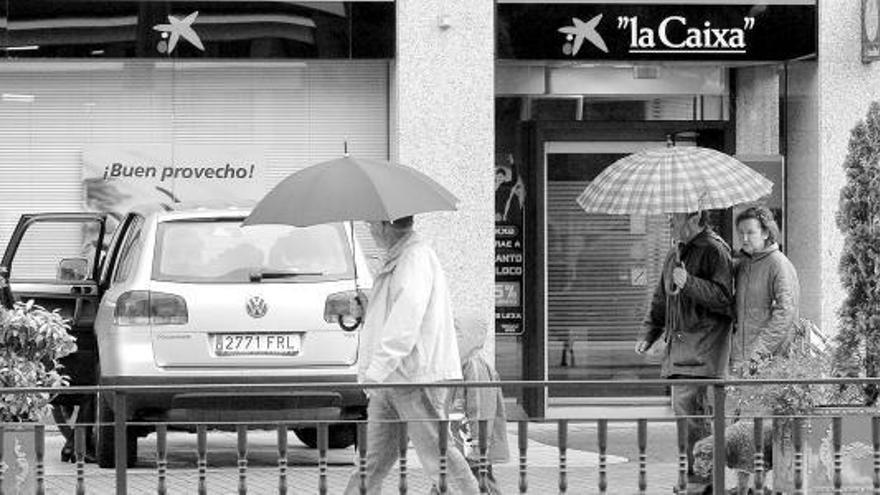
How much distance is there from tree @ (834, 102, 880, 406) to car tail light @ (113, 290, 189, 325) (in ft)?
13.3

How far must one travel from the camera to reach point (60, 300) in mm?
14742

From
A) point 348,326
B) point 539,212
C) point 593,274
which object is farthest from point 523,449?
point 593,274

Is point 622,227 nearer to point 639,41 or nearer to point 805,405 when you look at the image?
point 639,41

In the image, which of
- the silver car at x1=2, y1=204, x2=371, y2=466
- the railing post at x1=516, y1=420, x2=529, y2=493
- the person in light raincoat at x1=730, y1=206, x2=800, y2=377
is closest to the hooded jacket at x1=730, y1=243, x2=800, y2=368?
the person in light raincoat at x1=730, y1=206, x2=800, y2=377

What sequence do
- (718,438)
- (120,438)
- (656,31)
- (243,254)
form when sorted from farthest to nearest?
(656,31) < (243,254) < (718,438) < (120,438)

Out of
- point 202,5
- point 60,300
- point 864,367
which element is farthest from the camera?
point 202,5

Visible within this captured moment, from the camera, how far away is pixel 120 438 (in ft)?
29.2

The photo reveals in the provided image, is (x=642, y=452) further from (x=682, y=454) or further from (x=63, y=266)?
(x=63, y=266)

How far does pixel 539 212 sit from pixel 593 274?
0.79 meters

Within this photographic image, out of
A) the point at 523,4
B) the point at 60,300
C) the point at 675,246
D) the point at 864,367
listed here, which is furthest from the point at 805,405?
the point at 523,4

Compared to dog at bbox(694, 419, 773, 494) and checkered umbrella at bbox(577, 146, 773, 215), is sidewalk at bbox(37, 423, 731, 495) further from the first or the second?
checkered umbrella at bbox(577, 146, 773, 215)

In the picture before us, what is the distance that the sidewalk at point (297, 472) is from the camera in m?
10.8

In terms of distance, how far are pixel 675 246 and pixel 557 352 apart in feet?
19.8

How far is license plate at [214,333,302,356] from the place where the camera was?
13.2 meters
